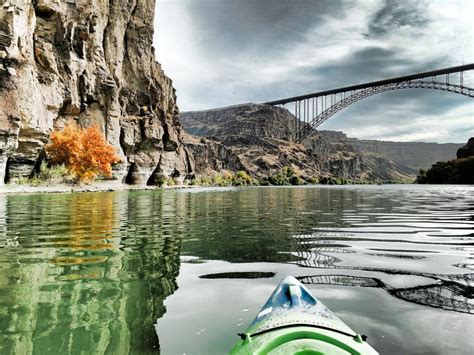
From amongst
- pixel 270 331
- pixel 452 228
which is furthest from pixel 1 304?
pixel 452 228

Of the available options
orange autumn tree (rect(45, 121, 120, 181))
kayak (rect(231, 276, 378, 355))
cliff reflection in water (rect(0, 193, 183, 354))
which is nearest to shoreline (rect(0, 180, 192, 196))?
orange autumn tree (rect(45, 121, 120, 181))

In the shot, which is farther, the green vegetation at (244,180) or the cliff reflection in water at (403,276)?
the green vegetation at (244,180)

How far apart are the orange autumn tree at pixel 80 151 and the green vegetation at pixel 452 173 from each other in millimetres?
73130

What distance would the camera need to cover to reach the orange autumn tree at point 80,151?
42969mm

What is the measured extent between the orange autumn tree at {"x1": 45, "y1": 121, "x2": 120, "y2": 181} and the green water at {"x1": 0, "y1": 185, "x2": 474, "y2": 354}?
120 ft

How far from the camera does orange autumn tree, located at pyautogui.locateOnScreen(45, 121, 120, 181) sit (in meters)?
43.0

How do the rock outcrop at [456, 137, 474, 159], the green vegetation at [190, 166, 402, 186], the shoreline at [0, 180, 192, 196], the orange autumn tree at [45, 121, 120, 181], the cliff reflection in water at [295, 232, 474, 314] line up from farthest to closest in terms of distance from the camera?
the green vegetation at [190, 166, 402, 186] < the rock outcrop at [456, 137, 474, 159] < the orange autumn tree at [45, 121, 120, 181] < the shoreline at [0, 180, 192, 196] < the cliff reflection in water at [295, 232, 474, 314]

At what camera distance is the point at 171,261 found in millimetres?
6613

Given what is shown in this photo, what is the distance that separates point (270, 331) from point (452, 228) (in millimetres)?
10031

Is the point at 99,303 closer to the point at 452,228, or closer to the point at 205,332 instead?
the point at 205,332

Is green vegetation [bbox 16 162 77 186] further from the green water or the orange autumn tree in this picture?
the green water

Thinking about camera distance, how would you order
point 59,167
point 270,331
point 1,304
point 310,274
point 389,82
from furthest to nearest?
point 389,82, point 59,167, point 310,274, point 1,304, point 270,331

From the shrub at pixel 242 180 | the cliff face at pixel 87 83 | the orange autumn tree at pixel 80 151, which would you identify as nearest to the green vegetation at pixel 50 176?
the cliff face at pixel 87 83

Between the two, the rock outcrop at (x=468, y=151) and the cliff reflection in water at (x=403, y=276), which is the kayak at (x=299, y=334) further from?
the rock outcrop at (x=468, y=151)
